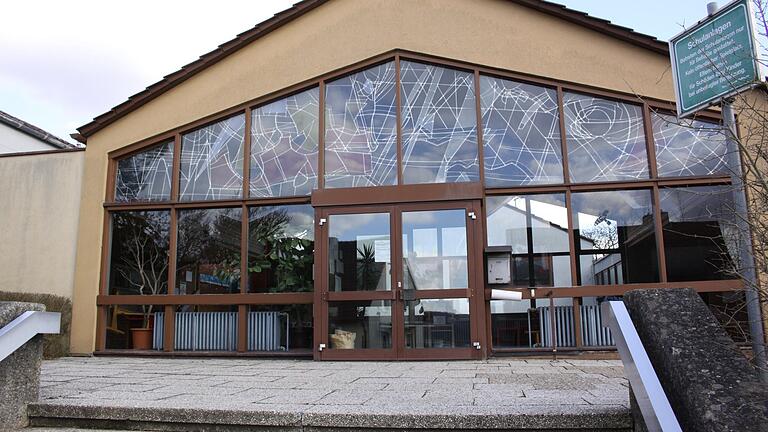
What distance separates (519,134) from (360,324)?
3.25m

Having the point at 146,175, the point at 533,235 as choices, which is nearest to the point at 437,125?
the point at 533,235

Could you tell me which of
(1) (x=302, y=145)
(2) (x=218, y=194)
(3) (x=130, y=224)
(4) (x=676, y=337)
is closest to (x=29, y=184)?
(3) (x=130, y=224)

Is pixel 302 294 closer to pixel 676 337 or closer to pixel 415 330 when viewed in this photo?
pixel 415 330

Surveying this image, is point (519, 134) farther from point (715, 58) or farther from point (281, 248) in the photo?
point (715, 58)

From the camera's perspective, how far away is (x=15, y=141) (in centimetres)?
1323

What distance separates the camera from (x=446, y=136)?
8.44 metres

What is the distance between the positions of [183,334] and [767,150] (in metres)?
7.56

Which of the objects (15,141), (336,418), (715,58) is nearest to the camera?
(715,58)

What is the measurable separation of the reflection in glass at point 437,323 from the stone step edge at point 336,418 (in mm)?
3883

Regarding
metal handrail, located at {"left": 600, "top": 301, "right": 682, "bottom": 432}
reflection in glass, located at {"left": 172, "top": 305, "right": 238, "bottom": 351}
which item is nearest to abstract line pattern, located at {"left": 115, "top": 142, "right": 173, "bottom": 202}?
reflection in glass, located at {"left": 172, "top": 305, "right": 238, "bottom": 351}

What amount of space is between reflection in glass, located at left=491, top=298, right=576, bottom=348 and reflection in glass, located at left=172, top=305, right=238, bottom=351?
350 cm

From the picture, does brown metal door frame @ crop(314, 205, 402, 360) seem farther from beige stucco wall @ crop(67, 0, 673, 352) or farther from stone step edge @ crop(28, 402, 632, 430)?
stone step edge @ crop(28, 402, 632, 430)

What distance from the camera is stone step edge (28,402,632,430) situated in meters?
3.49

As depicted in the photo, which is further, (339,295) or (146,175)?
(146,175)
